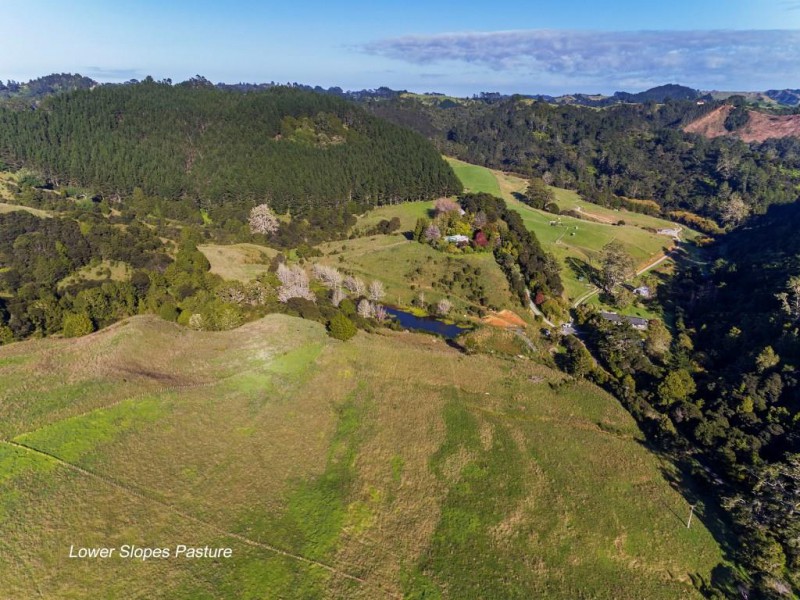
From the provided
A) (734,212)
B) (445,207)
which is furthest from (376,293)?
(734,212)

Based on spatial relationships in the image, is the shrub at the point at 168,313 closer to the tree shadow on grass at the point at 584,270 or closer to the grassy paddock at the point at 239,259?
the grassy paddock at the point at 239,259

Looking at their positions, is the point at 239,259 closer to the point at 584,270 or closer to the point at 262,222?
the point at 262,222

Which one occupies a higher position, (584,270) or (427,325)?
(584,270)

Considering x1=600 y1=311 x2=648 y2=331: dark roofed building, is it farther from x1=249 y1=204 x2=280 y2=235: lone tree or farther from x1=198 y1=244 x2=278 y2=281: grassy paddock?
x1=249 y1=204 x2=280 y2=235: lone tree

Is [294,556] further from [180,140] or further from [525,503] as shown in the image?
[180,140]

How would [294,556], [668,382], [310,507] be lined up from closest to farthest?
[294,556] → [310,507] → [668,382]

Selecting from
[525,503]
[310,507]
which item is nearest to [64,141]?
[310,507]
